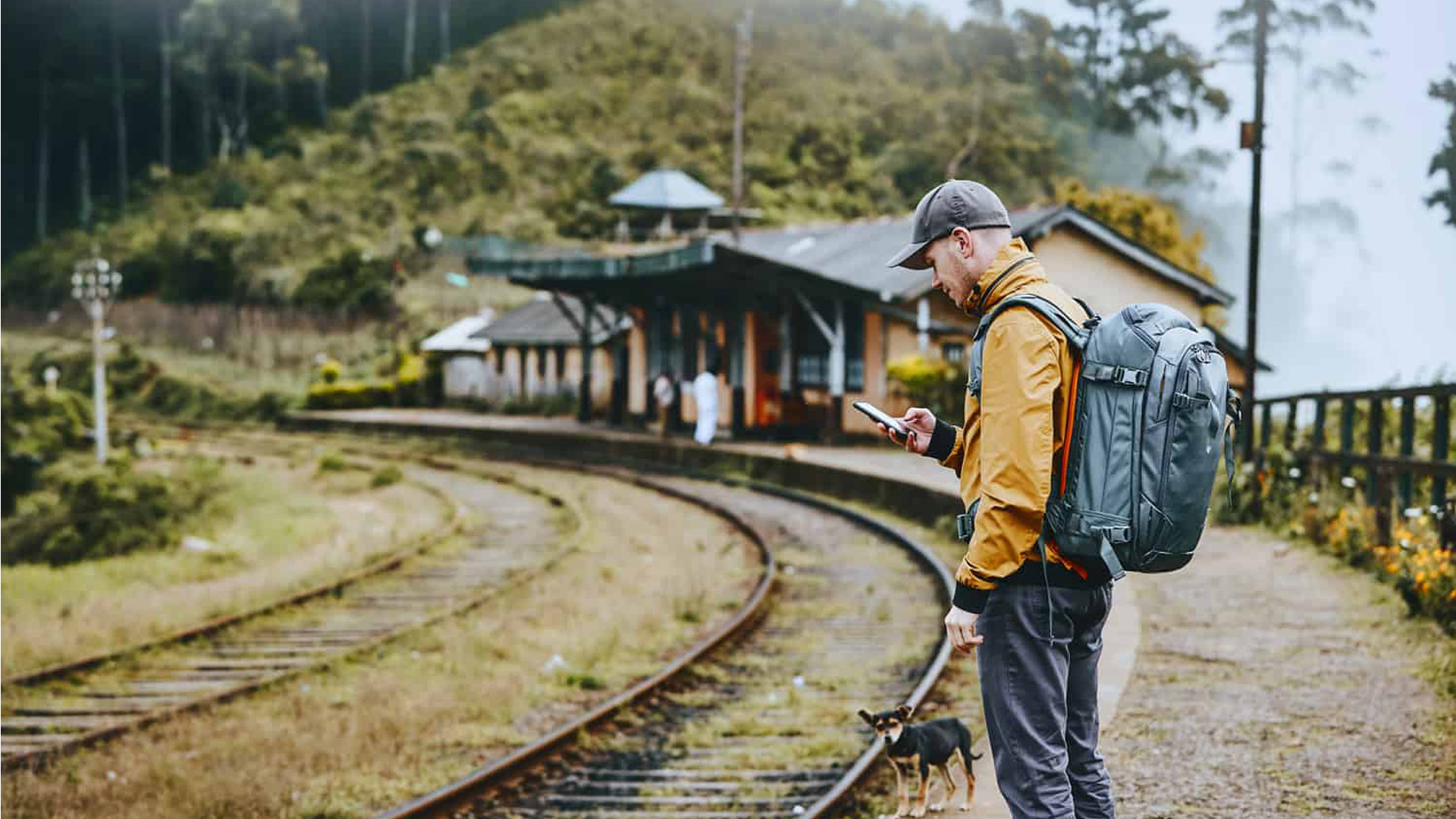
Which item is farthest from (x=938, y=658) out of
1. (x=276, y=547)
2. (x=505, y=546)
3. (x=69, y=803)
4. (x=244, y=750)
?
(x=276, y=547)

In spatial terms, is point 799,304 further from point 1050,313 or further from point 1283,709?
point 1050,313

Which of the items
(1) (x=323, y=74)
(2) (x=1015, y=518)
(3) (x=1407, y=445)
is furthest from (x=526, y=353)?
(1) (x=323, y=74)

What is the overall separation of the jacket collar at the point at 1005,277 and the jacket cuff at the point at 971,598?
2.12ft

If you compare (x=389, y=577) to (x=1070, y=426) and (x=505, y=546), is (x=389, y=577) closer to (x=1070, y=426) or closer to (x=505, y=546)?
(x=505, y=546)

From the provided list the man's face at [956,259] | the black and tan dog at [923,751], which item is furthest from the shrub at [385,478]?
the man's face at [956,259]

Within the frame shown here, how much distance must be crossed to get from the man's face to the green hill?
4738 centimetres

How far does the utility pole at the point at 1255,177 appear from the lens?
1462 centimetres

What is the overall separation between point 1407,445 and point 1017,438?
7952 millimetres

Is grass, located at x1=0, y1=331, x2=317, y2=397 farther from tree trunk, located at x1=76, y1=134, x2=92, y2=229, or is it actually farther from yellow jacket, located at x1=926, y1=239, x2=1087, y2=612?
yellow jacket, located at x1=926, y1=239, x2=1087, y2=612

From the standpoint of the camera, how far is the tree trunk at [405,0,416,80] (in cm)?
9144

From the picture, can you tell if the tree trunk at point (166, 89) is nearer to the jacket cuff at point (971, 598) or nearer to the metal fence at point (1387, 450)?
the metal fence at point (1387, 450)

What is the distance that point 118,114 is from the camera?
78.9 meters

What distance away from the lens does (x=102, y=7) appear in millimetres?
83875

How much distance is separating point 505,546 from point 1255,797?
1093 centimetres
